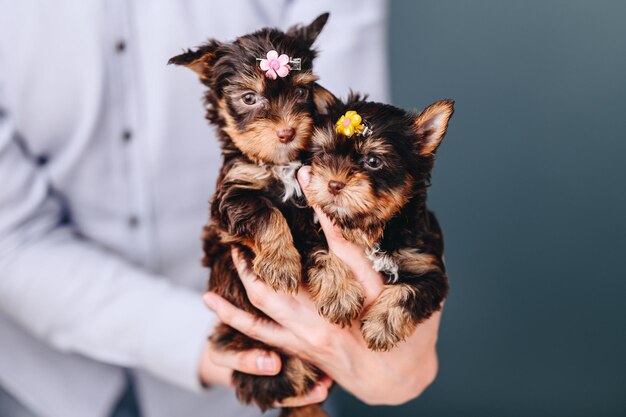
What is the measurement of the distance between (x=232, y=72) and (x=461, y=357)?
1.86 meters

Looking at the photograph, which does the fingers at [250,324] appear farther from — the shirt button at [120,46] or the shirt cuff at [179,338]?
the shirt button at [120,46]

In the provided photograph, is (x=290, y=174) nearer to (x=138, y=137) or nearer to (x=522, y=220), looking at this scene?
(x=138, y=137)

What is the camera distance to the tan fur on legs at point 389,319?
43.9 inches

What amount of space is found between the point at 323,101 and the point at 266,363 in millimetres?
636

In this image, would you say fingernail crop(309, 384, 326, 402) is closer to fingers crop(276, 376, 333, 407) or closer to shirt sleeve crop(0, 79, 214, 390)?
fingers crop(276, 376, 333, 407)

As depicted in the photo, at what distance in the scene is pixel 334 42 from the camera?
1.85m

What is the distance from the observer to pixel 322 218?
104 centimetres

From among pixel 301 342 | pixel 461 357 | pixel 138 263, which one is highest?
pixel 301 342

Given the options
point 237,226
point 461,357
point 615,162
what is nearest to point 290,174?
point 237,226

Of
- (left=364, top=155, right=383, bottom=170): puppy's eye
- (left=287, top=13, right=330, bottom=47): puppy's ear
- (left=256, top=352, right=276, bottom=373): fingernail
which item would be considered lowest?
(left=256, top=352, right=276, bottom=373): fingernail

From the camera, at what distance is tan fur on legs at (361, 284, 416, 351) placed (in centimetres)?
112

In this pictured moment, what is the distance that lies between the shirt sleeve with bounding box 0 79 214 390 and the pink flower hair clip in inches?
43.2

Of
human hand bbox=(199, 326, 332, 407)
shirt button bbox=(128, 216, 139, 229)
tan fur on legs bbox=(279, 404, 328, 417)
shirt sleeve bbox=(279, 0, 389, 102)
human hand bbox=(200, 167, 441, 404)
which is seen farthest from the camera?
shirt button bbox=(128, 216, 139, 229)

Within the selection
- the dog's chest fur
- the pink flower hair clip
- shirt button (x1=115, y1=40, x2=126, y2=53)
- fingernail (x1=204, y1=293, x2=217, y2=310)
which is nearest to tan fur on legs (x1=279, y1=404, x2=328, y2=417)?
fingernail (x1=204, y1=293, x2=217, y2=310)
